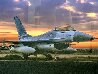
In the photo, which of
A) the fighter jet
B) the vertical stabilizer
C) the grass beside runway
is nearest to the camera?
the grass beside runway

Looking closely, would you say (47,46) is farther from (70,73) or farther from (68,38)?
(70,73)

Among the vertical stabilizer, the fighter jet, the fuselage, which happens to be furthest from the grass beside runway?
the vertical stabilizer

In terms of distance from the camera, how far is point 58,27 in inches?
1951

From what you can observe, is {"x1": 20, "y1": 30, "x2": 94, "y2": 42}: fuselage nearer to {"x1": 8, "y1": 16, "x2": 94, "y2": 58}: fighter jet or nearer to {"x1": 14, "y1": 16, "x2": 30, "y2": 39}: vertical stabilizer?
{"x1": 8, "y1": 16, "x2": 94, "y2": 58}: fighter jet

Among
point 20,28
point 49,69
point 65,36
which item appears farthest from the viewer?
point 20,28

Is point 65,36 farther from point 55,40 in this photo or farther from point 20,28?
point 20,28

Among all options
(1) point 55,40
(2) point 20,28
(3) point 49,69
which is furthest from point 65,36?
(3) point 49,69

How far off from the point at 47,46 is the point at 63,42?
2.62 metres

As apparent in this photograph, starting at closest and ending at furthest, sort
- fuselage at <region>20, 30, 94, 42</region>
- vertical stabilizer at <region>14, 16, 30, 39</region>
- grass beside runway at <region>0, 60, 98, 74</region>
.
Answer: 1. grass beside runway at <region>0, 60, 98, 74</region>
2. fuselage at <region>20, 30, 94, 42</region>
3. vertical stabilizer at <region>14, 16, 30, 39</region>

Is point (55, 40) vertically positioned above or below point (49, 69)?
below

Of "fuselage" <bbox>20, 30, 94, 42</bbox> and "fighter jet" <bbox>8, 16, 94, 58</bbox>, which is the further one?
"fighter jet" <bbox>8, 16, 94, 58</bbox>

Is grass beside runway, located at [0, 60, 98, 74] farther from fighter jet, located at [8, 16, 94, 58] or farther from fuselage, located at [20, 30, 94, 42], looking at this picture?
fighter jet, located at [8, 16, 94, 58]

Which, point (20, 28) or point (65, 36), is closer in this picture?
point (65, 36)

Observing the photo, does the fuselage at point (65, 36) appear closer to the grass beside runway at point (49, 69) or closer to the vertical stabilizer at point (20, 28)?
the vertical stabilizer at point (20, 28)
